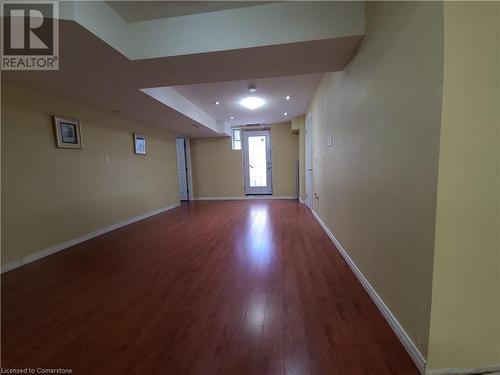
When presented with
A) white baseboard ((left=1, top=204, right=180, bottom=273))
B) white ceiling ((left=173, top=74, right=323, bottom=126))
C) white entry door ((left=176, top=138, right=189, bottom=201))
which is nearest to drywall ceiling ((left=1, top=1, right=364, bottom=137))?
white ceiling ((left=173, top=74, right=323, bottom=126))

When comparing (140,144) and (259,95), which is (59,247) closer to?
(140,144)

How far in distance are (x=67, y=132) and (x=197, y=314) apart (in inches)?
120

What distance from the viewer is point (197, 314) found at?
1.49 meters

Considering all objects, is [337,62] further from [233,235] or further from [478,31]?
[233,235]

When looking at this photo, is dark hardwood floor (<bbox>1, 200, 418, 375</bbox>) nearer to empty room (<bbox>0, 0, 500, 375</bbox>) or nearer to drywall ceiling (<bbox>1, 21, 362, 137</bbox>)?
empty room (<bbox>0, 0, 500, 375</bbox>)

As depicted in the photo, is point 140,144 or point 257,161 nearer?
point 140,144

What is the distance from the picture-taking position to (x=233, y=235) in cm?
320

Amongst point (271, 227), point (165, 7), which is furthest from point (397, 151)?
point (271, 227)

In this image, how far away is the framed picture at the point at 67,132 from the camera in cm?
275

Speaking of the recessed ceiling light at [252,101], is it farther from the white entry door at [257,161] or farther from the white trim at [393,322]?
the white trim at [393,322]

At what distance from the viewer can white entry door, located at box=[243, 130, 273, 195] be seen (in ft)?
21.3

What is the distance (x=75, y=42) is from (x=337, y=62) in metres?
2.23

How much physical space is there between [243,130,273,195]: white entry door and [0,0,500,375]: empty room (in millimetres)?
2987

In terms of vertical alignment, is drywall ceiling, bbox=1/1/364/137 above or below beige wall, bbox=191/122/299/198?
above
